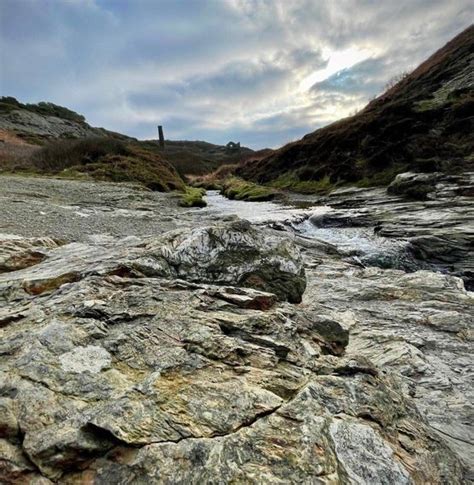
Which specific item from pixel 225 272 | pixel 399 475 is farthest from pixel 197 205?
pixel 399 475

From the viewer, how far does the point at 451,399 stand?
16.2ft

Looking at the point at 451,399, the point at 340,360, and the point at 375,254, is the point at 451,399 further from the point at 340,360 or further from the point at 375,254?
the point at 375,254

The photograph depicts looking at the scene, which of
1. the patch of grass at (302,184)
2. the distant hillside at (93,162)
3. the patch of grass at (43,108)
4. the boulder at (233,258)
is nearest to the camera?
the boulder at (233,258)

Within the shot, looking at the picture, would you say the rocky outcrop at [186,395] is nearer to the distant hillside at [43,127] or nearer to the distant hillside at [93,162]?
the distant hillside at [93,162]

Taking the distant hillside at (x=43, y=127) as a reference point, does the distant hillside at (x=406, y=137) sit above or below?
below

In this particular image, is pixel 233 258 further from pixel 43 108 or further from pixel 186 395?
pixel 43 108

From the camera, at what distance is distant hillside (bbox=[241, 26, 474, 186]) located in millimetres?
29125

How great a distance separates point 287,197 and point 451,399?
2822 centimetres

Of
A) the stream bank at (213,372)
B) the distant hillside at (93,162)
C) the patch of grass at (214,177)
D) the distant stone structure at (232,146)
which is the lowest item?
the stream bank at (213,372)

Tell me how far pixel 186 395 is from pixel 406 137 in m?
35.1

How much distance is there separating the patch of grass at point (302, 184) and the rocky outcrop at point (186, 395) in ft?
95.3

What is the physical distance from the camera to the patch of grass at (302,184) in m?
33.3

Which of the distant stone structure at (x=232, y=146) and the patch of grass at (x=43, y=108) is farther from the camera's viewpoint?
the distant stone structure at (x=232, y=146)

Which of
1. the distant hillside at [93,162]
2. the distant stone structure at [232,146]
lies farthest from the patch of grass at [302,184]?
the distant stone structure at [232,146]
